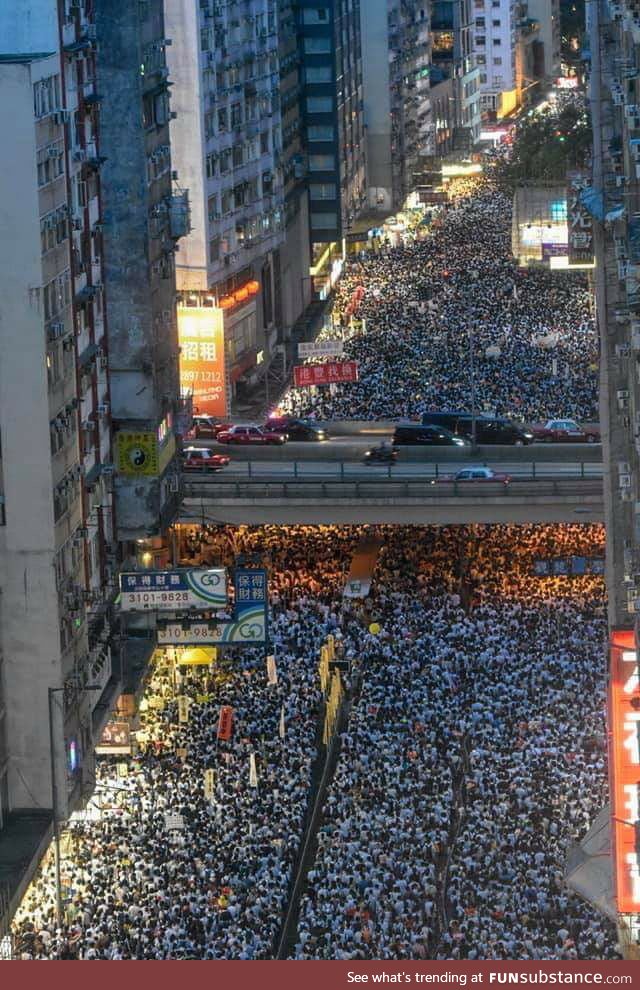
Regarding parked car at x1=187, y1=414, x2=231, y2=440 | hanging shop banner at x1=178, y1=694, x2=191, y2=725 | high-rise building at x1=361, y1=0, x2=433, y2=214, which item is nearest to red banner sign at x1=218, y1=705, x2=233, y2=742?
hanging shop banner at x1=178, y1=694, x2=191, y2=725

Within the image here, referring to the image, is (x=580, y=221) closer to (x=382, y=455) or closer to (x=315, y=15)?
(x=382, y=455)

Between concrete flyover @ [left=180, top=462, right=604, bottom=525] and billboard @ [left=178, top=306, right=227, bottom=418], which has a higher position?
billboard @ [left=178, top=306, right=227, bottom=418]

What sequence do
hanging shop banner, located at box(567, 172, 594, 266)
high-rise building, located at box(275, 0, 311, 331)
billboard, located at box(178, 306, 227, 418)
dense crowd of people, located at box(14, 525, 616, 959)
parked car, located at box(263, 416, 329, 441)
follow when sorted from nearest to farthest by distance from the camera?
dense crowd of people, located at box(14, 525, 616, 959), hanging shop banner, located at box(567, 172, 594, 266), billboard, located at box(178, 306, 227, 418), parked car, located at box(263, 416, 329, 441), high-rise building, located at box(275, 0, 311, 331)

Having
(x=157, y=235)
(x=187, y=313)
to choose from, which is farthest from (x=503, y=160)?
(x=157, y=235)

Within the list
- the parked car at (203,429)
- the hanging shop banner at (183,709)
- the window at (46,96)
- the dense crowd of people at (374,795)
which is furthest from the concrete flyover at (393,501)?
the window at (46,96)

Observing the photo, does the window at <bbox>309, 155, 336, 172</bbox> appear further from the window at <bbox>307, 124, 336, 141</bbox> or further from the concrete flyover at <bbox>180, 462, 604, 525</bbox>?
the concrete flyover at <bbox>180, 462, 604, 525</bbox>

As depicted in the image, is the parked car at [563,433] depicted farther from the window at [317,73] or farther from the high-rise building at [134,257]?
the window at [317,73]

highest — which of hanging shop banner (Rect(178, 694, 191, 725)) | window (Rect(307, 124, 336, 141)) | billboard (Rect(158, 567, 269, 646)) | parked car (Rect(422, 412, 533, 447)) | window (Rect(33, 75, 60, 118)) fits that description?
window (Rect(33, 75, 60, 118))

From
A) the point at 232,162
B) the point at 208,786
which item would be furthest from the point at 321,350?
the point at 208,786
